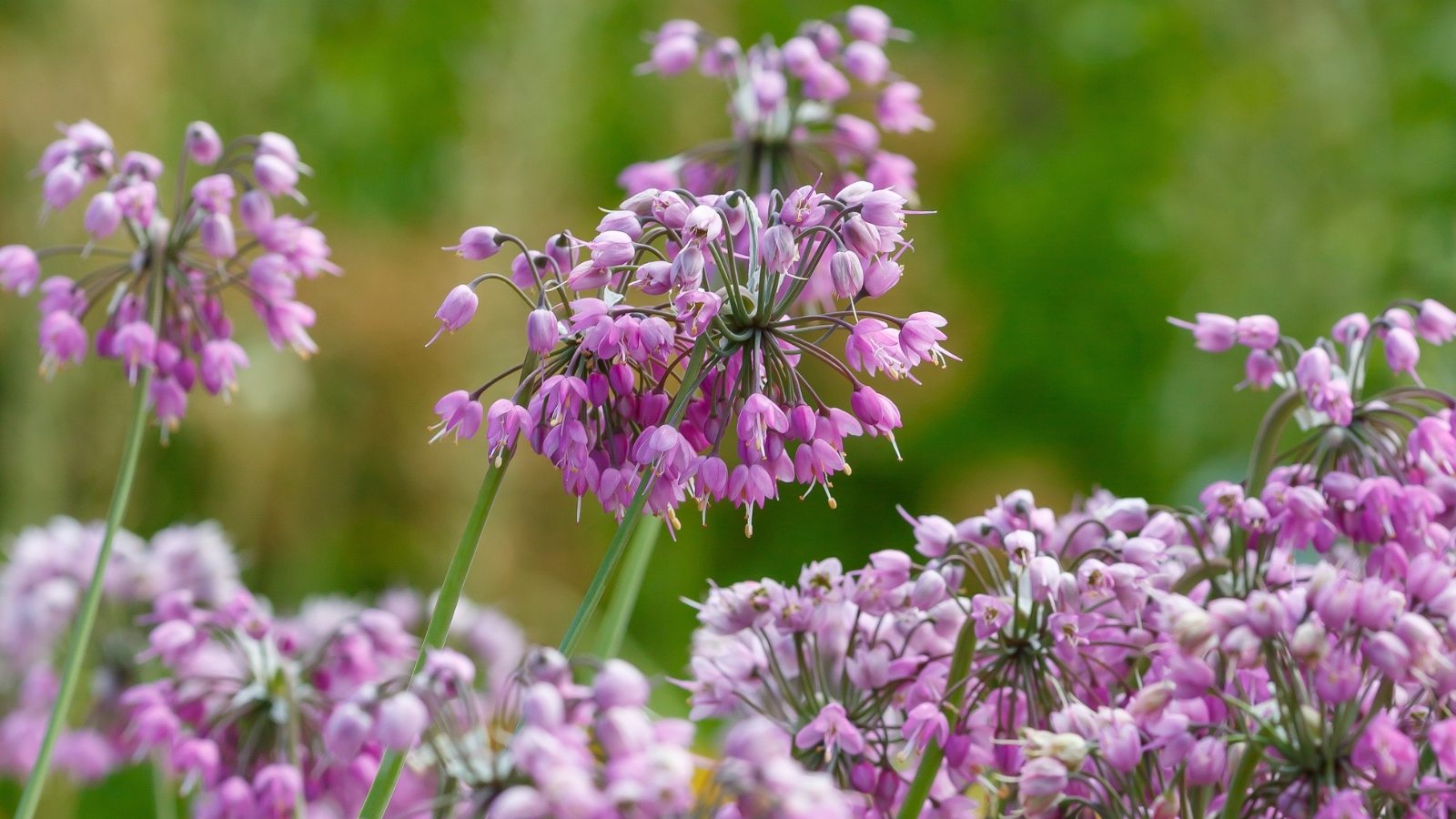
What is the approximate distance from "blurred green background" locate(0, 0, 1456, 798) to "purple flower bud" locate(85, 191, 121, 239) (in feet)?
10.8

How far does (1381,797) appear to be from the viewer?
47.6 inches

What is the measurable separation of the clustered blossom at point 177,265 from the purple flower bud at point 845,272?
774 millimetres

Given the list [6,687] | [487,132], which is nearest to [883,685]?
[6,687]

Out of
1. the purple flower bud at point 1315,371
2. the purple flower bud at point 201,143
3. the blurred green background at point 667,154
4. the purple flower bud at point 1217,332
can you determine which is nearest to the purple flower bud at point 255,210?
the purple flower bud at point 201,143

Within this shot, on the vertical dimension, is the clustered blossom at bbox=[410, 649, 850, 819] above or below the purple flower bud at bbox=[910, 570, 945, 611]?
below

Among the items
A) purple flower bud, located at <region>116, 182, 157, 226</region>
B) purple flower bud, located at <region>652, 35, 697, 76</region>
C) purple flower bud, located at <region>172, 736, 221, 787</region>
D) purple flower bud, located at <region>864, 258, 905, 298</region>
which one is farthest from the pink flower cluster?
purple flower bud, located at <region>652, 35, 697, 76</region>

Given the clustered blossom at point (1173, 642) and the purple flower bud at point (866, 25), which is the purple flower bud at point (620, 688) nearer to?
the clustered blossom at point (1173, 642)

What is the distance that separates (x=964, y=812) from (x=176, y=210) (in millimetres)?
1236

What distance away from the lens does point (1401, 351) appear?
1.39m

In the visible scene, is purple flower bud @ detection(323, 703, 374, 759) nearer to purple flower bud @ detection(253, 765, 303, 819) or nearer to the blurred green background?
purple flower bud @ detection(253, 765, 303, 819)

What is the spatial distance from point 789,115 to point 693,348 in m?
1.07

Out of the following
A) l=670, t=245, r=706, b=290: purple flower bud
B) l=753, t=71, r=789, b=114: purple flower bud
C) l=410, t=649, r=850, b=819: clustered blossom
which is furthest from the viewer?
l=753, t=71, r=789, b=114: purple flower bud

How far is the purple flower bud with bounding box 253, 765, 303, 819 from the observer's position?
4.80 ft

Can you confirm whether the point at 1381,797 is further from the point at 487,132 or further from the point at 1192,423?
the point at 1192,423
